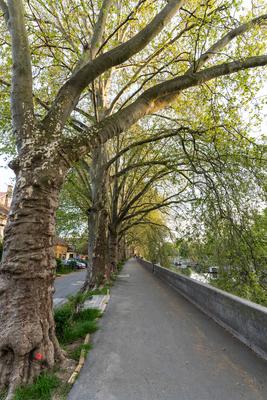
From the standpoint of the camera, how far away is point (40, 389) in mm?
2906

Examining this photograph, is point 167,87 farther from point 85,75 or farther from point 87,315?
point 87,315

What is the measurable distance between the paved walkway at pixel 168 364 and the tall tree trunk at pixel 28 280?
0.68 meters

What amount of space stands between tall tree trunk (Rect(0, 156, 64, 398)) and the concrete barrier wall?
331 cm

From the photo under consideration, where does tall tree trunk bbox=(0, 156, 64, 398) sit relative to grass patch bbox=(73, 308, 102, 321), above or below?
above

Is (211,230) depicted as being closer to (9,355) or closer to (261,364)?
(261,364)

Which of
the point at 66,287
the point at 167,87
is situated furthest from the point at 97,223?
the point at 66,287

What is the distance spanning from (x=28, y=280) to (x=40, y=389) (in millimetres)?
1254

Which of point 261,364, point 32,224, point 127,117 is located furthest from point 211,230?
point 32,224

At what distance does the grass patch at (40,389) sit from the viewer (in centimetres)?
278

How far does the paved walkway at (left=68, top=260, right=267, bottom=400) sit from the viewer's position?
3051 millimetres

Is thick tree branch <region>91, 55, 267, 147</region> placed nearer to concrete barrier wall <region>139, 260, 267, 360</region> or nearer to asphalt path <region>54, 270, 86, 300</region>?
concrete barrier wall <region>139, 260, 267, 360</region>

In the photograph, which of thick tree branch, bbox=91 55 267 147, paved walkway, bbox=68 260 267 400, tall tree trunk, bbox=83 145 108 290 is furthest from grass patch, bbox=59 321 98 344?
tall tree trunk, bbox=83 145 108 290

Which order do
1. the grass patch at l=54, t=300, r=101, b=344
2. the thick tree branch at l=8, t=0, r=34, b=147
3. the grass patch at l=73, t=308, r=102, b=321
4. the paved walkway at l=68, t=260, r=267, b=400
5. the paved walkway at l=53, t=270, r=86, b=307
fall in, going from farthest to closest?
the paved walkway at l=53, t=270, r=86, b=307, the grass patch at l=73, t=308, r=102, b=321, the grass patch at l=54, t=300, r=101, b=344, the thick tree branch at l=8, t=0, r=34, b=147, the paved walkway at l=68, t=260, r=267, b=400

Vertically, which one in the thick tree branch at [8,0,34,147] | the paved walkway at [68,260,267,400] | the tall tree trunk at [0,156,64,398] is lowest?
the paved walkway at [68,260,267,400]
